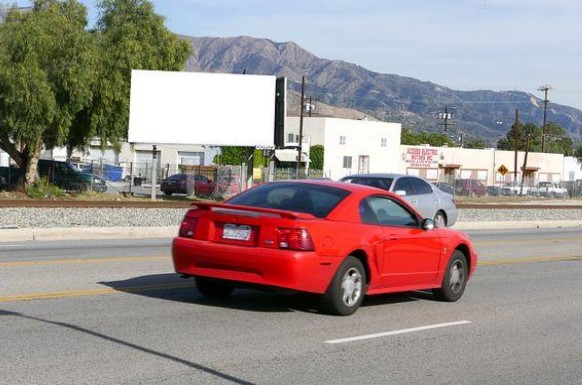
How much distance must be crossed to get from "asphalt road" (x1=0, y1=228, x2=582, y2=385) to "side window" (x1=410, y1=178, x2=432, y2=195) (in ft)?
Answer: 31.9

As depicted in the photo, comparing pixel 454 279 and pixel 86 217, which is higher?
pixel 454 279

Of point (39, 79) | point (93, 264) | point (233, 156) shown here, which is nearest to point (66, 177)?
point (39, 79)

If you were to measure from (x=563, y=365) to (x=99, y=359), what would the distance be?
4253mm

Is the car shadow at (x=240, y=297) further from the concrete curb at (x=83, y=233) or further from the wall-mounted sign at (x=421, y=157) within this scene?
the wall-mounted sign at (x=421, y=157)

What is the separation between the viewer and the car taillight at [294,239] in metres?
9.55

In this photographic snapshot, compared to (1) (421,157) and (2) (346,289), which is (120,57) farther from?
(1) (421,157)

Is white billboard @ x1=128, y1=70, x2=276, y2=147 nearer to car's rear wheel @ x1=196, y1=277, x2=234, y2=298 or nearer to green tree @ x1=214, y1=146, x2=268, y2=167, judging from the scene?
green tree @ x1=214, y1=146, x2=268, y2=167

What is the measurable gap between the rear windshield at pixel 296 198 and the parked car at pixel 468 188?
58584 millimetres

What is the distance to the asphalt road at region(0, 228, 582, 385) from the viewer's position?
736 cm

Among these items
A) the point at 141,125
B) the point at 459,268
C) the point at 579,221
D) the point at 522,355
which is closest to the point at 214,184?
the point at 141,125

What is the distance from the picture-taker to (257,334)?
351 inches

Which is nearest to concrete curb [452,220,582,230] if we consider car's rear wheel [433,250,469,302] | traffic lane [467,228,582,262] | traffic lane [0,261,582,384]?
traffic lane [467,228,582,262]

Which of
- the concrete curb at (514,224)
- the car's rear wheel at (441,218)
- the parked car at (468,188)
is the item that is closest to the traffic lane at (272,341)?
the car's rear wheel at (441,218)

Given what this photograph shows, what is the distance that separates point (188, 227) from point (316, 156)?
72.9 meters
